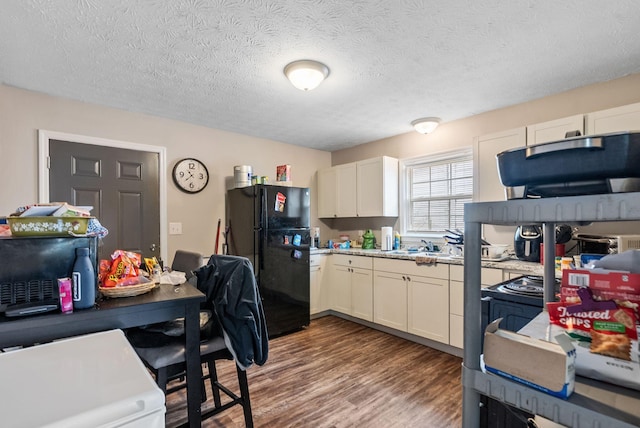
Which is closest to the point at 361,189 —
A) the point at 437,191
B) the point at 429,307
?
the point at 437,191

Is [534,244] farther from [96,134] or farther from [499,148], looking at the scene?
[96,134]

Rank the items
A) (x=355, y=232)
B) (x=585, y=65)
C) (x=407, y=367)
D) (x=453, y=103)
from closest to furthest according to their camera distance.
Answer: (x=585, y=65)
(x=407, y=367)
(x=453, y=103)
(x=355, y=232)

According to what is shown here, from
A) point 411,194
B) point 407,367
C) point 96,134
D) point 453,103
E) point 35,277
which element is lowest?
point 407,367

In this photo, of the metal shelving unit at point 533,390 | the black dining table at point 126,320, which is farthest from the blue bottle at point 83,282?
the metal shelving unit at point 533,390

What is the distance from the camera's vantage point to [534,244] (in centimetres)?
255

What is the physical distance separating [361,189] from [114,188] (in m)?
2.80

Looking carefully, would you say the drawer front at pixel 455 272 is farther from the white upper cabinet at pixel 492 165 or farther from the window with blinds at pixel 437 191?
the window with blinds at pixel 437 191

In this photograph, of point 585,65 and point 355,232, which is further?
point 355,232

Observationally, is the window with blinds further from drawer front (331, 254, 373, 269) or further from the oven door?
the oven door

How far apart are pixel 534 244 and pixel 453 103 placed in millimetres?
1460

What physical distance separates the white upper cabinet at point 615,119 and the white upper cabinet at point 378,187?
1951mm

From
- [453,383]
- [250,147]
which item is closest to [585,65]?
[453,383]

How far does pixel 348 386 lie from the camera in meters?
2.36

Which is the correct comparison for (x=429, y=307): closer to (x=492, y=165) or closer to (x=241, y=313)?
(x=492, y=165)
